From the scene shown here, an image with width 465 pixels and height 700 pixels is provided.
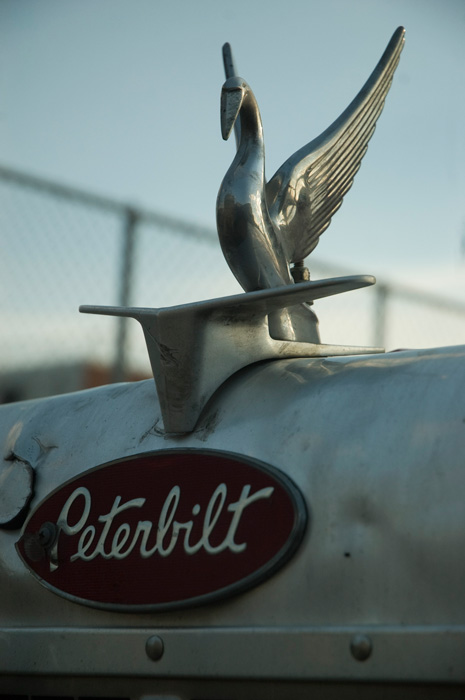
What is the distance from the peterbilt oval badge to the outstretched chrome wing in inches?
19.3

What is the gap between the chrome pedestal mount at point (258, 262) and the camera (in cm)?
130

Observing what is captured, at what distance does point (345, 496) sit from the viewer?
109cm

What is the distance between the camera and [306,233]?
164 centimetres

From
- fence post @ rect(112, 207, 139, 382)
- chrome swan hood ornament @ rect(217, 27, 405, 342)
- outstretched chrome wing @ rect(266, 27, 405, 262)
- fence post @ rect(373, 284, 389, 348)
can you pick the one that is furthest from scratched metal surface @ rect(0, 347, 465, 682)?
fence post @ rect(373, 284, 389, 348)

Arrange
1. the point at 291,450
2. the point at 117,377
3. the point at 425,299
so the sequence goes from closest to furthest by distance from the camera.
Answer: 1. the point at 291,450
2. the point at 117,377
3. the point at 425,299

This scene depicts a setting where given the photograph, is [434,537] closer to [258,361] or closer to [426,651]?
[426,651]

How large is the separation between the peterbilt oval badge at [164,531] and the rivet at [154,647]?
0.04 m

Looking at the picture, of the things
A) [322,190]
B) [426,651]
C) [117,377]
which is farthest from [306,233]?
[117,377]

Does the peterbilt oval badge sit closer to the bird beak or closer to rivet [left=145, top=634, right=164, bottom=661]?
rivet [left=145, top=634, right=164, bottom=661]

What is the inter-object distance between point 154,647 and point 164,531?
0.47ft

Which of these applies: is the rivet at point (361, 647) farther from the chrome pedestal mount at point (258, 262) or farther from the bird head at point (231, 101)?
the bird head at point (231, 101)

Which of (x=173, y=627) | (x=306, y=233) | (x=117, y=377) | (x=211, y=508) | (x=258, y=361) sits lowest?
(x=117, y=377)

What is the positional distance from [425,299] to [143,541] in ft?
11.5

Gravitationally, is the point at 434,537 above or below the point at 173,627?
above
